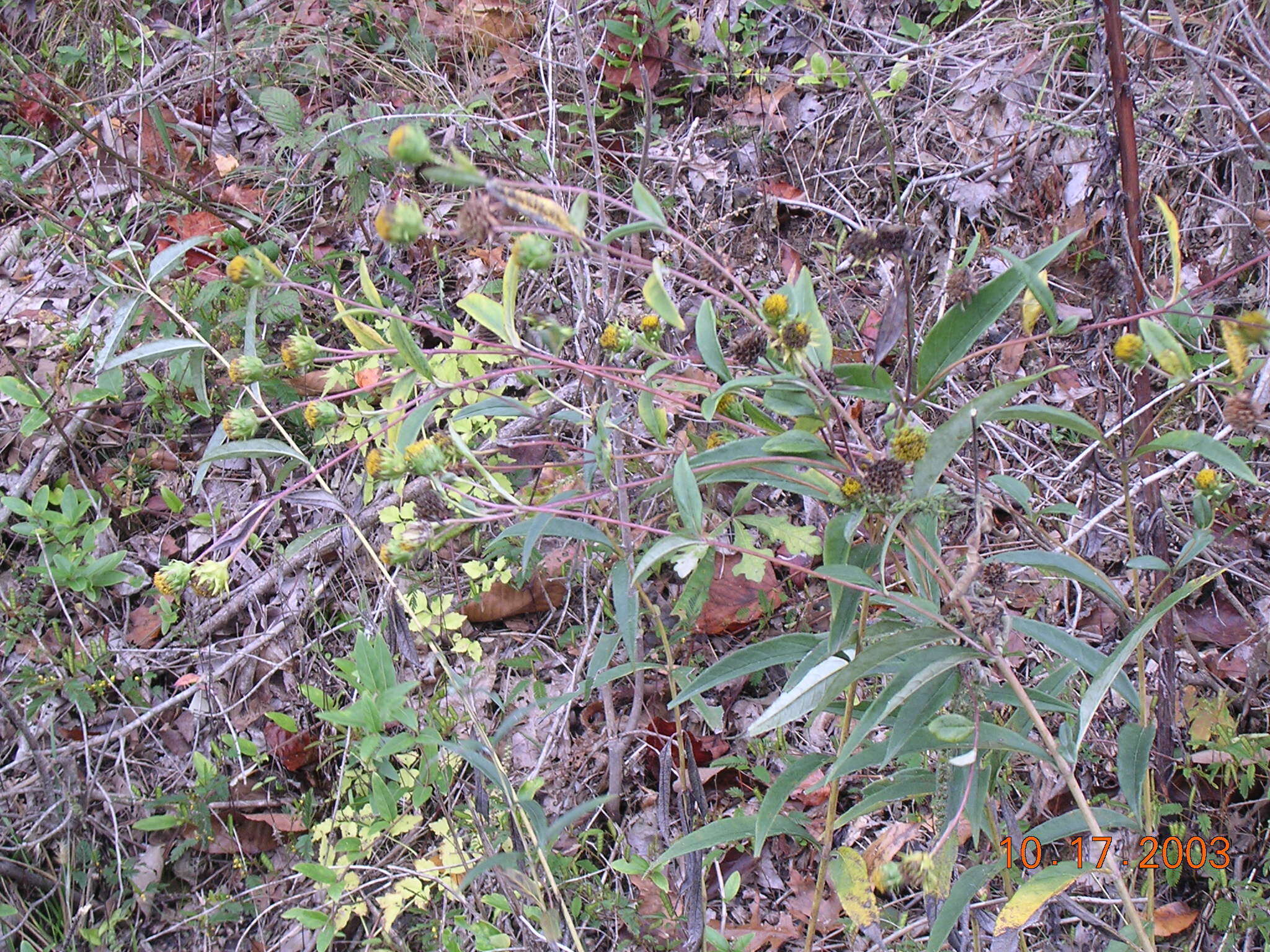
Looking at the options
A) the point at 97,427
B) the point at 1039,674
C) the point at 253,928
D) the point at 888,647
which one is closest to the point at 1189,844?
the point at 1039,674

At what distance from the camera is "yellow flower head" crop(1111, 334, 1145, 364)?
1088mm

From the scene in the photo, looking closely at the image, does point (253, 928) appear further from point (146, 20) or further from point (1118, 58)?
point (146, 20)

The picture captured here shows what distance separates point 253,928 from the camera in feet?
6.43

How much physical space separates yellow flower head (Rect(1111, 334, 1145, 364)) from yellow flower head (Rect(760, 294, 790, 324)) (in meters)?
0.42

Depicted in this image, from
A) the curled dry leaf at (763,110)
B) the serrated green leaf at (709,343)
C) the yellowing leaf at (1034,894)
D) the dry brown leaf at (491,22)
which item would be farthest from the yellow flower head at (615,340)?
the dry brown leaf at (491,22)

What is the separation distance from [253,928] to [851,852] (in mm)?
1413

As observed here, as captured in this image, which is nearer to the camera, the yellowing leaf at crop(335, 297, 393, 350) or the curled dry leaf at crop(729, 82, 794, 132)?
the yellowing leaf at crop(335, 297, 393, 350)

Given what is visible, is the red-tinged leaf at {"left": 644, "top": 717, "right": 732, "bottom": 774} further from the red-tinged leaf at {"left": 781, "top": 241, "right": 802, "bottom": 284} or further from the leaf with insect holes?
the leaf with insect holes

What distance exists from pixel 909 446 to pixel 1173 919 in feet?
3.89

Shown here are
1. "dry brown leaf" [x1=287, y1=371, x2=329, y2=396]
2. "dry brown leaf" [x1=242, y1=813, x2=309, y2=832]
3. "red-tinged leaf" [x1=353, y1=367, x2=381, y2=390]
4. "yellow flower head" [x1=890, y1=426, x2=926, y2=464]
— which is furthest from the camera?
"dry brown leaf" [x1=287, y1=371, x2=329, y2=396]

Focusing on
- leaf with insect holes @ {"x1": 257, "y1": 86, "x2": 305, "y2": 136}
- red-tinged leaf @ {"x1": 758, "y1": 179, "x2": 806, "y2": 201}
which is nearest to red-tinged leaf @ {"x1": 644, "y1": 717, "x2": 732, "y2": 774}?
red-tinged leaf @ {"x1": 758, "y1": 179, "x2": 806, "y2": 201}

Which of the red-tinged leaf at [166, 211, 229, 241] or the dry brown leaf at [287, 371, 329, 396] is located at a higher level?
the red-tinged leaf at [166, 211, 229, 241]
